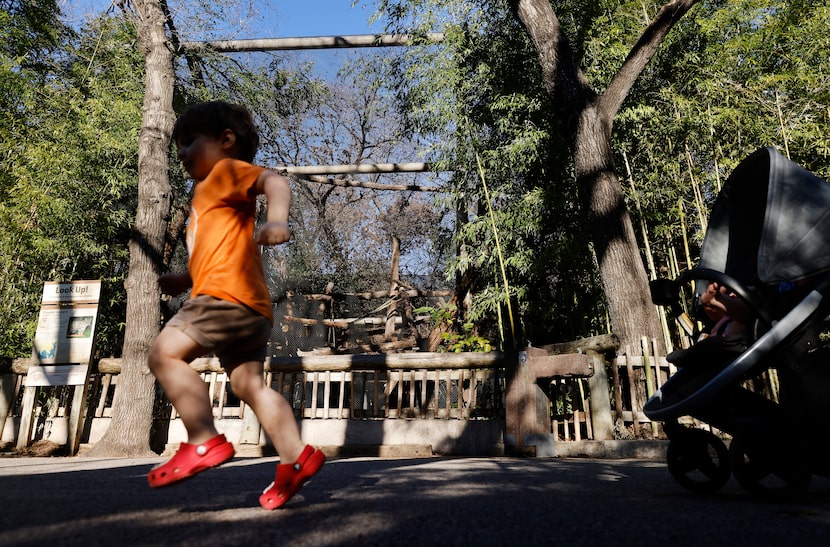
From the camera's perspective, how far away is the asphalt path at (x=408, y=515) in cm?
135

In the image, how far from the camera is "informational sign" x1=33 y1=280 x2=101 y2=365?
714 centimetres

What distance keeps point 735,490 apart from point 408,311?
10.3 metres

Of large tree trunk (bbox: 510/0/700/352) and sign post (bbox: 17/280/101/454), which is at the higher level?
large tree trunk (bbox: 510/0/700/352)

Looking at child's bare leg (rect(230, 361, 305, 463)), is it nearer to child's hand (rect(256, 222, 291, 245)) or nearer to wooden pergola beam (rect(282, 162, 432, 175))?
child's hand (rect(256, 222, 291, 245))

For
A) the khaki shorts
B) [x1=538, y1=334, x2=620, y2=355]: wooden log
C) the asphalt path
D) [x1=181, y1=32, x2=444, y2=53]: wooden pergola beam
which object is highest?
[x1=181, y1=32, x2=444, y2=53]: wooden pergola beam

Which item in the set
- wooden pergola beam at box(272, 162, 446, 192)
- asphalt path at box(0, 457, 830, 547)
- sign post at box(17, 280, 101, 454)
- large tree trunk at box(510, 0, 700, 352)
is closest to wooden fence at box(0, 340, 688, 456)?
sign post at box(17, 280, 101, 454)

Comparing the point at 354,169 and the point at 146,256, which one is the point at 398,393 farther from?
the point at 354,169

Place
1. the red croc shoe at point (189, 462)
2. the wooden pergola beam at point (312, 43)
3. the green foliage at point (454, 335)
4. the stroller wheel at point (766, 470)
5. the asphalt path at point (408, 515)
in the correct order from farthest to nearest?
the wooden pergola beam at point (312, 43) < the green foliage at point (454, 335) < the stroller wheel at point (766, 470) < the red croc shoe at point (189, 462) < the asphalt path at point (408, 515)

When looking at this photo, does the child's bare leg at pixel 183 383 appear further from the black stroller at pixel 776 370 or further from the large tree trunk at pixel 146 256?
the large tree trunk at pixel 146 256

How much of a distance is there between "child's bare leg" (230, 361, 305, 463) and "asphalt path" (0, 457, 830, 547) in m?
0.18

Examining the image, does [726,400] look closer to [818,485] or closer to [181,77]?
[818,485]

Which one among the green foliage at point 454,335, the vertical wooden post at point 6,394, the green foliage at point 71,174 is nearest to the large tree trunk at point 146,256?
the vertical wooden post at point 6,394

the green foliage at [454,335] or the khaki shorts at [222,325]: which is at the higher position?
the green foliage at [454,335]

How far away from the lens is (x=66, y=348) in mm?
7160
